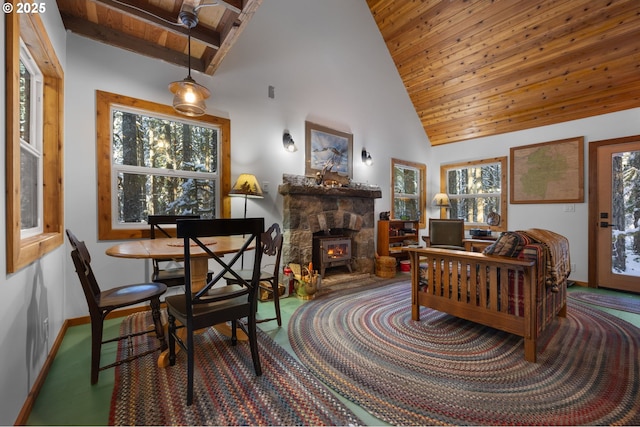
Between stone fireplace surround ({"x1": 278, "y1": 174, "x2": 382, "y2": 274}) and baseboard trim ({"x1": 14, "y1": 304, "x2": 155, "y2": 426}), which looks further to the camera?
stone fireplace surround ({"x1": 278, "y1": 174, "x2": 382, "y2": 274})

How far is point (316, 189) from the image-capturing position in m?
3.71

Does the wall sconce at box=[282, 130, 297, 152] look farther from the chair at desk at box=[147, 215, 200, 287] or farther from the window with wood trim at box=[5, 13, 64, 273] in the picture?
the window with wood trim at box=[5, 13, 64, 273]

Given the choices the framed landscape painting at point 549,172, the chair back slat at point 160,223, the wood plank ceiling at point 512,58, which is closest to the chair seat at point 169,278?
the chair back slat at point 160,223

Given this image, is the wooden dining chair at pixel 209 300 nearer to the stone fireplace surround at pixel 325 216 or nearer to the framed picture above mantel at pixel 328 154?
the stone fireplace surround at pixel 325 216

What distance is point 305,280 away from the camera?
10.5 feet

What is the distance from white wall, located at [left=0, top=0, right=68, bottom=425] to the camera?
3.74 feet

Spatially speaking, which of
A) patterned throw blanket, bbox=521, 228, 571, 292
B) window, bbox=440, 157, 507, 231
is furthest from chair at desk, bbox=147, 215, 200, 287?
window, bbox=440, 157, 507, 231


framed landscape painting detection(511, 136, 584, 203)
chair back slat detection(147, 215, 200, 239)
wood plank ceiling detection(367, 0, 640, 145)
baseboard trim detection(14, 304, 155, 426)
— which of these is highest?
wood plank ceiling detection(367, 0, 640, 145)

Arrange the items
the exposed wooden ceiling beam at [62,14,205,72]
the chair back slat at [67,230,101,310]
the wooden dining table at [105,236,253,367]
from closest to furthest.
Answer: the chair back slat at [67,230,101,310] < the wooden dining table at [105,236,253,367] < the exposed wooden ceiling beam at [62,14,205,72]

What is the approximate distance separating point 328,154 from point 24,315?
3561 mm

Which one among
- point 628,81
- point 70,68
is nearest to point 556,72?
point 628,81

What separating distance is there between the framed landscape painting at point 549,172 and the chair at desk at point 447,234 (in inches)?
50.5

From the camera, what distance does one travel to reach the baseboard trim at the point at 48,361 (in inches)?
52.0

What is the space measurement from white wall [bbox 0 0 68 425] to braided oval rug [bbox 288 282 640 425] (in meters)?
1.46
